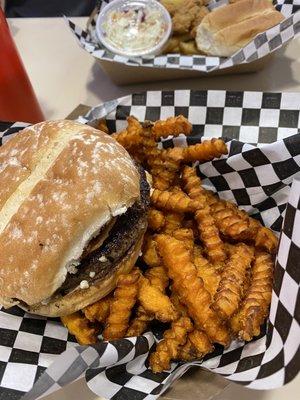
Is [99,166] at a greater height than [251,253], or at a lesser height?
greater

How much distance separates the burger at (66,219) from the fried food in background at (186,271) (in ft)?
0.25

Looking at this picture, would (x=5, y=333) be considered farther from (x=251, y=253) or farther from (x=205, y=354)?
(x=251, y=253)

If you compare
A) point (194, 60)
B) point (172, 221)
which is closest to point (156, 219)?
point (172, 221)

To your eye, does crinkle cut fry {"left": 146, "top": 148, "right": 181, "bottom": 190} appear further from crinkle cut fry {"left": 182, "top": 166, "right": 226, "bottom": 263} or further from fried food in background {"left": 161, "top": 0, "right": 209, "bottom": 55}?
fried food in background {"left": 161, "top": 0, "right": 209, "bottom": 55}

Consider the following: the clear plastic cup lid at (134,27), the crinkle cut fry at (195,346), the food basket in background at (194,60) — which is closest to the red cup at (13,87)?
the food basket in background at (194,60)

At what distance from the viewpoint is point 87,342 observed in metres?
1.38

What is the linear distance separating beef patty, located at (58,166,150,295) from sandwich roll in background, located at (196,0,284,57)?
41.5 inches

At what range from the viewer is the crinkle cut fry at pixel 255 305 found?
1.23 metres

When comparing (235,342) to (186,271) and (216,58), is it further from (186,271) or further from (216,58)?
(216,58)

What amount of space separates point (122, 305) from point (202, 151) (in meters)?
0.59

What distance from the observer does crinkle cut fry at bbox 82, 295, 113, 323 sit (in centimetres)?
140

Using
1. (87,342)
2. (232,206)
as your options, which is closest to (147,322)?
(87,342)

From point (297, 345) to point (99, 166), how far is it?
70 cm

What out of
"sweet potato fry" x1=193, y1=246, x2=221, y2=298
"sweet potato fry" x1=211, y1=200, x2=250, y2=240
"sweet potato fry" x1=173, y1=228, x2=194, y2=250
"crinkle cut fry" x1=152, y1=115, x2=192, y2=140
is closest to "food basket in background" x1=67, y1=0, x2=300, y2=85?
"crinkle cut fry" x1=152, y1=115, x2=192, y2=140
